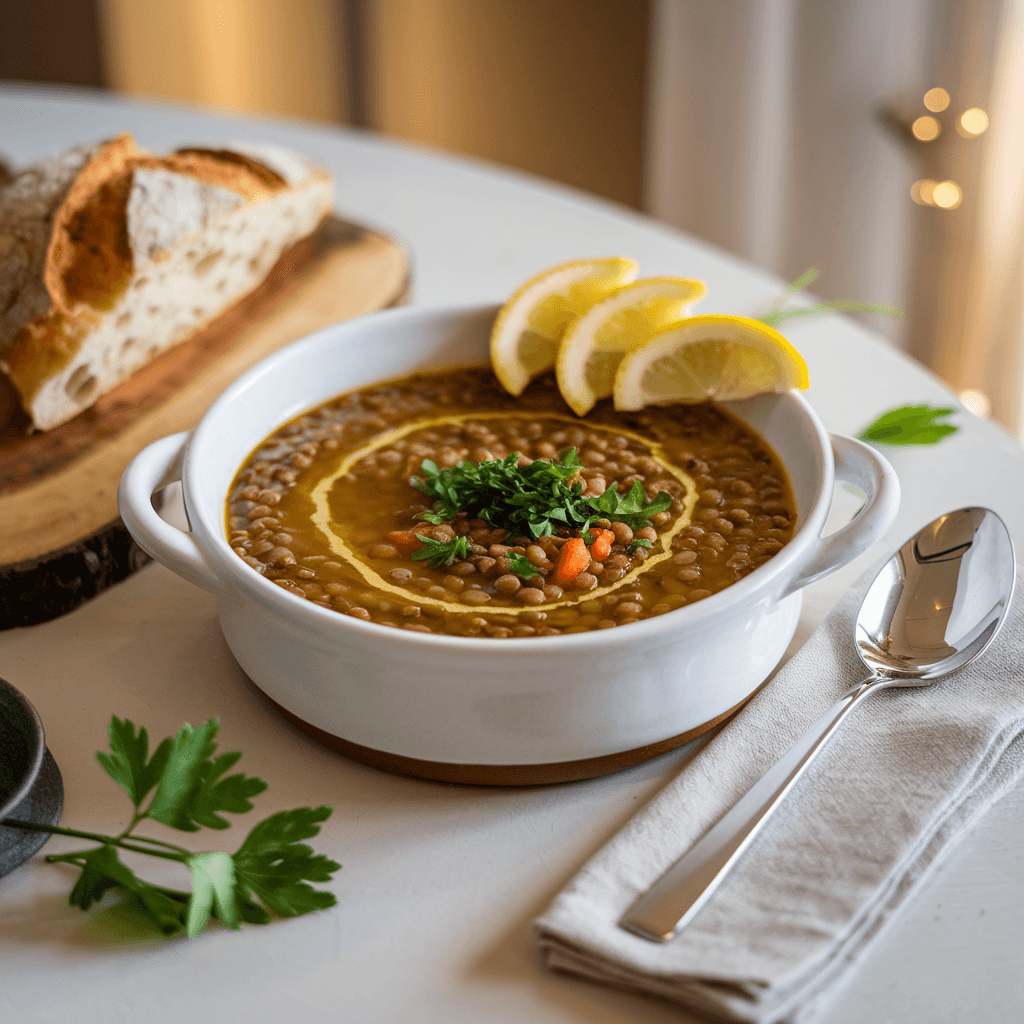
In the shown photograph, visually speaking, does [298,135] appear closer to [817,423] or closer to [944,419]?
[944,419]

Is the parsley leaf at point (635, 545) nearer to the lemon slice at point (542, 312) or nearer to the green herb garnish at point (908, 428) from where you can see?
the lemon slice at point (542, 312)

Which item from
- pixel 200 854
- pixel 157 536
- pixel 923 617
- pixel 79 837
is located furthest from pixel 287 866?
pixel 923 617

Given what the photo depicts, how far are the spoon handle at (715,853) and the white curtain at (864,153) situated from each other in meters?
2.32

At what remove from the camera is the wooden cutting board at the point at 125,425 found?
4.82 ft

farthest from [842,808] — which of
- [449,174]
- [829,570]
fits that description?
[449,174]

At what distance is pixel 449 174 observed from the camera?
300 cm

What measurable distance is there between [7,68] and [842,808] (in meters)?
4.95

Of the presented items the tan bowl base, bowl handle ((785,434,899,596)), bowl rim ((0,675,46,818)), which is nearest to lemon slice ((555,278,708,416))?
bowl handle ((785,434,899,596))

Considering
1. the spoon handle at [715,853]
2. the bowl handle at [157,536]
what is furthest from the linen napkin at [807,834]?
the bowl handle at [157,536]

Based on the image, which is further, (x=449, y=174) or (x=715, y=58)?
(x=715, y=58)

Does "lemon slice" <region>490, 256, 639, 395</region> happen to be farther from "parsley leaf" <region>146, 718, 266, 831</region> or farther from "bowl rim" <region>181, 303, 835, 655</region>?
"parsley leaf" <region>146, 718, 266, 831</region>

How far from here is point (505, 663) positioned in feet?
3.41

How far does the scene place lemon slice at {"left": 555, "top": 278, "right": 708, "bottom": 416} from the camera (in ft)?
5.31

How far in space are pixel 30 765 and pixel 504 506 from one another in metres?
0.59
